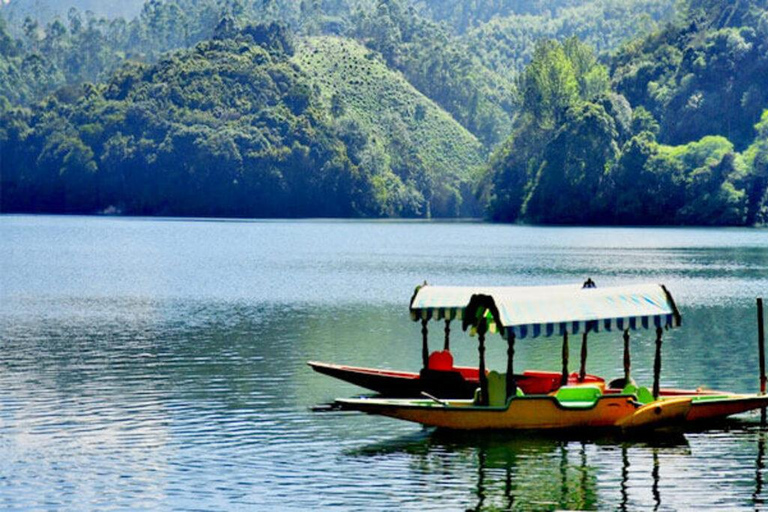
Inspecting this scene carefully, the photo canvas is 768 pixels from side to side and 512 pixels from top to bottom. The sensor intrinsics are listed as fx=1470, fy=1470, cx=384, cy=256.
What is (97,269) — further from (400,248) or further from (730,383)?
(730,383)

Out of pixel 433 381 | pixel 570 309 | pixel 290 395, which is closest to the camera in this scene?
pixel 570 309

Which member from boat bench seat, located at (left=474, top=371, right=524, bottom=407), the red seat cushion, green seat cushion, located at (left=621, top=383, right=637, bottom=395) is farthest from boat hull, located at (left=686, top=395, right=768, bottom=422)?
the red seat cushion

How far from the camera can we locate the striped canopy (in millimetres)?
33250

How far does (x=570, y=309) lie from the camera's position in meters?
34.1

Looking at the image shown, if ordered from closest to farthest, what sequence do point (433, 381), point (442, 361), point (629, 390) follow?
1. point (629, 390)
2. point (433, 381)
3. point (442, 361)

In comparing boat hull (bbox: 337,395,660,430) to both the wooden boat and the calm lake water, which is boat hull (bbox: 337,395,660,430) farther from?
the wooden boat

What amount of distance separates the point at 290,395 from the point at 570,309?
348 inches

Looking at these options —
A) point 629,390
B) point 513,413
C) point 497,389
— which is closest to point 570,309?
point 629,390

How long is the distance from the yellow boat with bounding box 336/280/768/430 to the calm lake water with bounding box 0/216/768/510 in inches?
19.8

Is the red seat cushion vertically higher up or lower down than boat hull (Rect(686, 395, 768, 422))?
higher up

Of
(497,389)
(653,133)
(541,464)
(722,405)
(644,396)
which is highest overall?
(653,133)

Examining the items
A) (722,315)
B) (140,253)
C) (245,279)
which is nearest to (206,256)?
(140,253)

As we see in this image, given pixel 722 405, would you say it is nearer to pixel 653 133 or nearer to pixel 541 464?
pixel 541 464

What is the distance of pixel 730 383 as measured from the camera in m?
42.2
